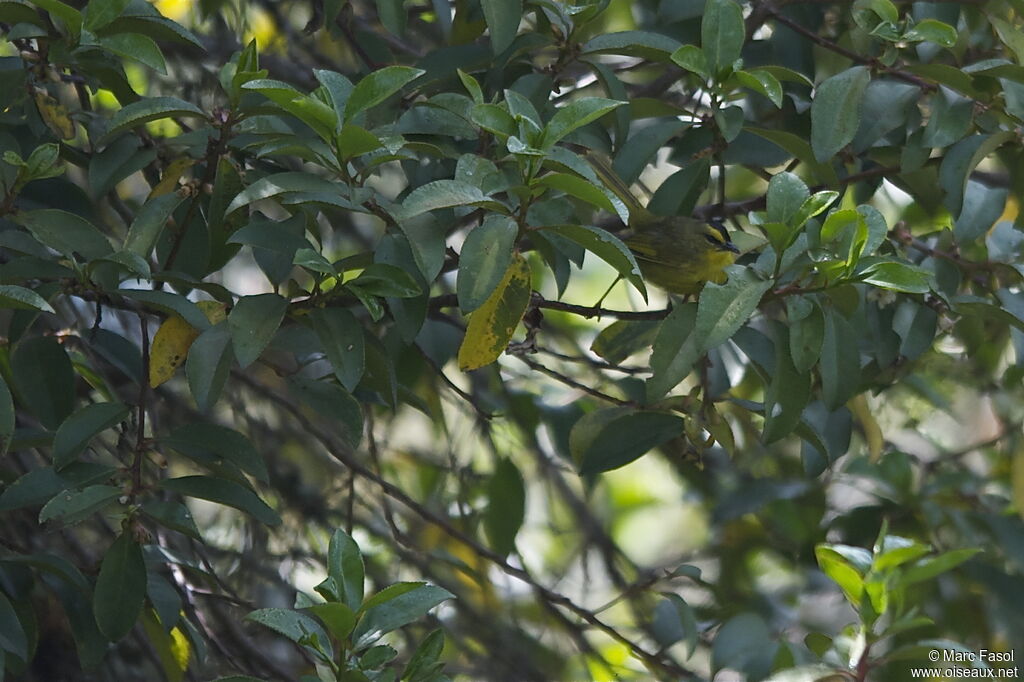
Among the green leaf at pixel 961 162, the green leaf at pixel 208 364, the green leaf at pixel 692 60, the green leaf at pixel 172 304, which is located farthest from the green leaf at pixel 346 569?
the green leaf at pixel 961 162

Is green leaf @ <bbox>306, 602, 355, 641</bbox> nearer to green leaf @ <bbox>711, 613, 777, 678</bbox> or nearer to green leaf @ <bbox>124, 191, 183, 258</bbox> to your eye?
green leaf @ <bbox>124, 191, 183, 258</bbox>

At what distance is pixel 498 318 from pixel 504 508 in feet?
2.95

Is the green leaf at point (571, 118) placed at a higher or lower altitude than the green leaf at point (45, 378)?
higher

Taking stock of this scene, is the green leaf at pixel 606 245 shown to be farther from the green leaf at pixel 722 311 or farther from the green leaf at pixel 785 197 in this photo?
the green leaf at pixel 785 197

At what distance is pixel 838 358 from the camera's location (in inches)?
59.1

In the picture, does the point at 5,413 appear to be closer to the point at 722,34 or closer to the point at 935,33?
the point at 722,34

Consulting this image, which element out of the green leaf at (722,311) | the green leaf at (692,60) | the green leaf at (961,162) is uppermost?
the green leaf at (692,60)

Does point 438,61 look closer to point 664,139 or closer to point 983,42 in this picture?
point 664,139

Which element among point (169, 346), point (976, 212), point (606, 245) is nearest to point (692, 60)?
point (606, 245)

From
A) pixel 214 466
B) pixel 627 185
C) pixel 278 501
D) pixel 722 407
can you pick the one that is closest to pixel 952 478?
pixel 722 407

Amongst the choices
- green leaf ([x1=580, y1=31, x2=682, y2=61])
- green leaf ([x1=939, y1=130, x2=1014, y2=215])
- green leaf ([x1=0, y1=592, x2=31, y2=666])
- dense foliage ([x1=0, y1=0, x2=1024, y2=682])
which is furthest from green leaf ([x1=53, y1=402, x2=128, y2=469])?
green leaf ([x1=939, y1=130, x2=1014, y2=215])

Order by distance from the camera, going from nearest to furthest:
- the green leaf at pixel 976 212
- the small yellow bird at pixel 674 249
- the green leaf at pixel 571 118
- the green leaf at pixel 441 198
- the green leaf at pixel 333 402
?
the green leaf at pixel 441 198 < the green leaf at pixel 571 118 < the green leaf at pixel 333 402 < the green leaf at pixel 976 212 < the small yellow bird at pixel 674 249

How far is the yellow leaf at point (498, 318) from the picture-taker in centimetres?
147

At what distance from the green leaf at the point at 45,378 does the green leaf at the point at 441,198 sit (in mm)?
635
